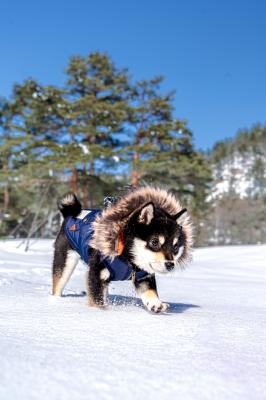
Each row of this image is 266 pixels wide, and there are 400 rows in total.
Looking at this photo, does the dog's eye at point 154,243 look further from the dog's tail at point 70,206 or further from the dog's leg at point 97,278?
the dog's tail at point 70,206

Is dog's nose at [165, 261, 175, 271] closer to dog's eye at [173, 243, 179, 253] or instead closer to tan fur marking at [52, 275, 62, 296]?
dog's eye at [173, 243, 179, 253]

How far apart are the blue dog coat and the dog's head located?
12 centimetres

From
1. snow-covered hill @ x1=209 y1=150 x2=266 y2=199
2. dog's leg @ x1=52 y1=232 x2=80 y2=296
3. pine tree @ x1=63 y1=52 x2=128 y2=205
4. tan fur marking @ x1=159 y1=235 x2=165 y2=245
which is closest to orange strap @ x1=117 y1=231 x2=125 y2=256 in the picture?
tan fur marking @ x1=159 y1=235 x2=165 y2=245

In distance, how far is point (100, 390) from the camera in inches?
51.2

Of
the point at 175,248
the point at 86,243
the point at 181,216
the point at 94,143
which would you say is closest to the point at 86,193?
the point at 94,143

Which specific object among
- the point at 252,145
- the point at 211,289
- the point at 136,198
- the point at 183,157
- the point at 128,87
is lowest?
the point at 211,289

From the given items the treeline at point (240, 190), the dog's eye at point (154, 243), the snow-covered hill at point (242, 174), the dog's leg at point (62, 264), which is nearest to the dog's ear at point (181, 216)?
the dog's eye at point (154, 243)

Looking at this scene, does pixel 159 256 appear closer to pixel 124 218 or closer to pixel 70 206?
pixel 124 218

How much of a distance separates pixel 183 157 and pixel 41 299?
18894mm

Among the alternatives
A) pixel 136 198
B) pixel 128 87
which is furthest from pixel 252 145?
pixel 136 198

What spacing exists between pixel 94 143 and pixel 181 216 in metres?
17.8

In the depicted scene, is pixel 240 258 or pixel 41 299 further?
pixel 240 258

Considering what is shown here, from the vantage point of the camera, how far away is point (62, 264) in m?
3.96

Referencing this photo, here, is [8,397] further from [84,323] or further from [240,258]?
[240,258]
